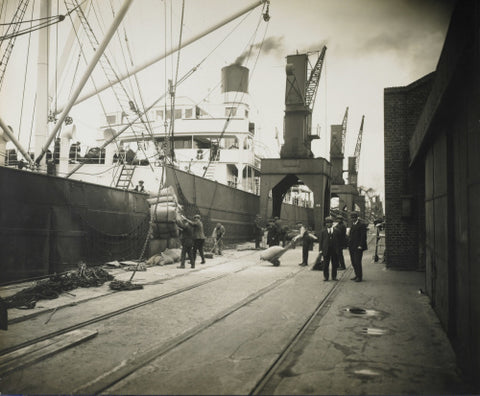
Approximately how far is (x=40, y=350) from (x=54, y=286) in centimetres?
416

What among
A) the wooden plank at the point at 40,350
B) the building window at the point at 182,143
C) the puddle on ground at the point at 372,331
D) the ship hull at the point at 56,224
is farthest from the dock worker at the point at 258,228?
the wooden plank at the point at 40,350

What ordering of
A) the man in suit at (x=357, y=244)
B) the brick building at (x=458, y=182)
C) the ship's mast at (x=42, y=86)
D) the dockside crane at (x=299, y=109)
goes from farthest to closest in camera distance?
the dockside crane at (x=299, y=109)
the ship's mast at (x=42, y=86)
the man in suit at (x=357, y=244)
the brick building at (x=458, y=182)

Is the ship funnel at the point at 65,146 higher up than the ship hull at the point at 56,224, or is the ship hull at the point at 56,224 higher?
the ship funnel at the point at 65,146

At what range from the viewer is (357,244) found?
36.2ft

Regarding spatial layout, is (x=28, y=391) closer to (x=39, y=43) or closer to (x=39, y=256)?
(x=39, y=256)

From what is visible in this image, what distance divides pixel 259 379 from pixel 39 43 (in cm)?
1174

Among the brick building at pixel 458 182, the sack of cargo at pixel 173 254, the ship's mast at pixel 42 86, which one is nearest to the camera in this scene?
the brick building at pixel 458 182

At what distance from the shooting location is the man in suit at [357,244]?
35.8ft

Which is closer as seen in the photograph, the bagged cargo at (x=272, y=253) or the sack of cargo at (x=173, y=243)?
the bagged cargo at (x=272, y=253)

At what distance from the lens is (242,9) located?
912cm

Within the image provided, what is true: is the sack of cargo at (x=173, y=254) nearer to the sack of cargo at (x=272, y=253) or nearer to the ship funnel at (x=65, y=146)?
the sack of cargo at (x=272, y=253)

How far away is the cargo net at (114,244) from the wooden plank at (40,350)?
6973 millimetres

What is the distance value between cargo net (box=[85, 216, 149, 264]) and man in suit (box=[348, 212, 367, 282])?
7489 millimetres

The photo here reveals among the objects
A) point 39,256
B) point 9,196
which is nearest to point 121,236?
point 39,256
